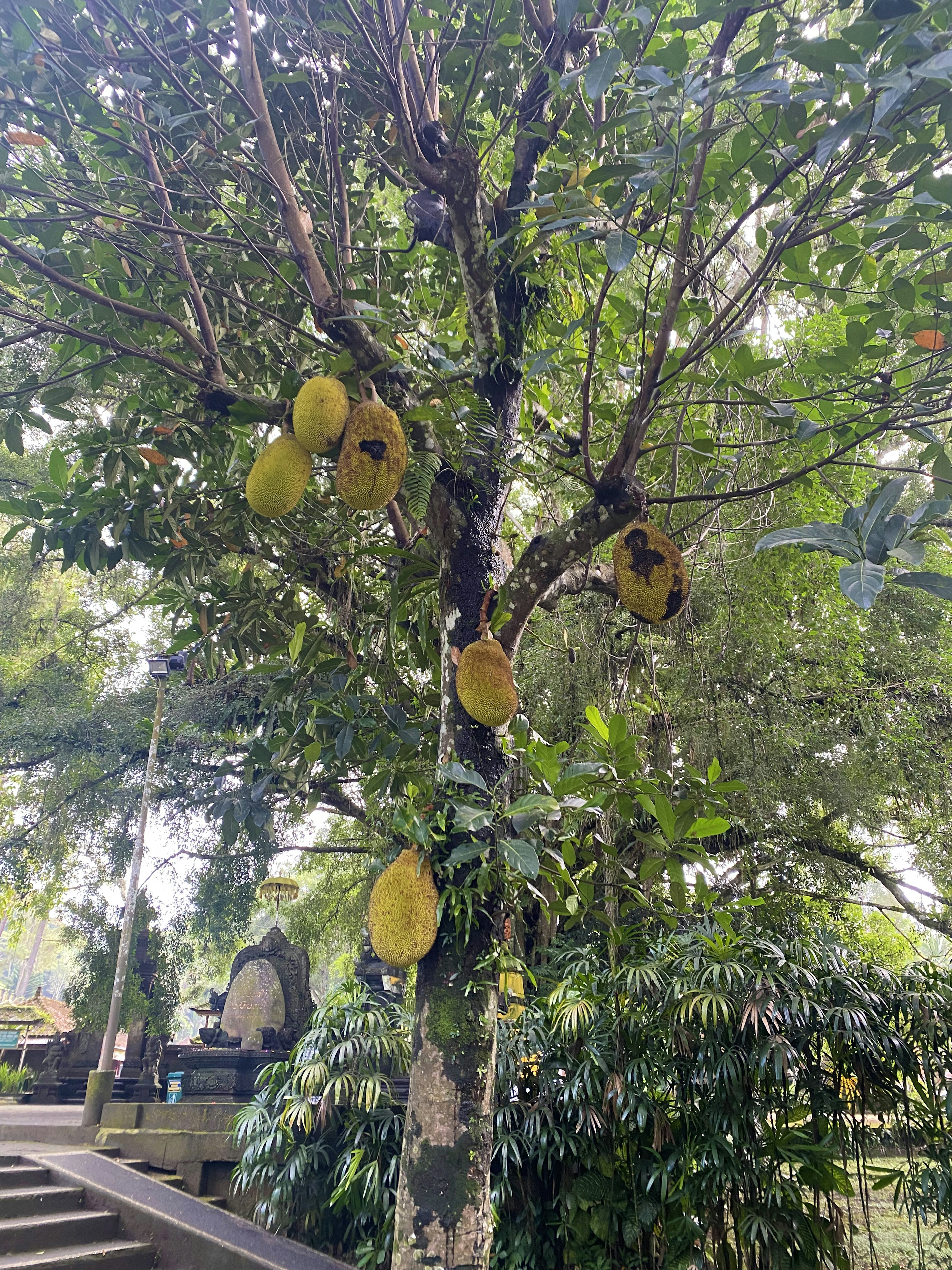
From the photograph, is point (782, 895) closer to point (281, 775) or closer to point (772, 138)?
point (281, 775)

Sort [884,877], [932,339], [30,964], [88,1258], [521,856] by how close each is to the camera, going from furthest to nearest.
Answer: [30,964]
[884,877]
[88,1258]
[932,339]
[521,856]

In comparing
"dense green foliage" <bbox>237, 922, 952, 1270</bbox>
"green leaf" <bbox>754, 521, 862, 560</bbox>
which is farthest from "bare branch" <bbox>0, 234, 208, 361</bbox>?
"dense green foliage" <bbox>237, 922, 952, 1270</bbox>

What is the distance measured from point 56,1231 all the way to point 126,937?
2.63 meters

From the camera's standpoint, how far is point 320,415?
163cm

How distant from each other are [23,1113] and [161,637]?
5.17 meters

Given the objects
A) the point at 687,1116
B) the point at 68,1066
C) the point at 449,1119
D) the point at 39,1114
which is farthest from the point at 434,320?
the point at 68,1066

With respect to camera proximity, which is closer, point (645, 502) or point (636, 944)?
point (645, 502)

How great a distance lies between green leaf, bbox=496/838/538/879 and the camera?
1.35 meters

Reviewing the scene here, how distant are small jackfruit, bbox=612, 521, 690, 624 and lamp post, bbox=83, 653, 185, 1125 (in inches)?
204

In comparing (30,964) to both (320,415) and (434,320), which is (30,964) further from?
(320,415)

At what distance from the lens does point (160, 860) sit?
868cm

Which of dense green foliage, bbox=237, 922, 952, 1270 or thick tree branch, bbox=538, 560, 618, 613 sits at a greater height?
thick tree branch, bbox=538, 560, 618, 613

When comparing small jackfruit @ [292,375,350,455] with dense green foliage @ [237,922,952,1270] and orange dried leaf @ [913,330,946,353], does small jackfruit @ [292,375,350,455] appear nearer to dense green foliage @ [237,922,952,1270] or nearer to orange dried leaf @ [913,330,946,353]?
orange dried leaf @ [913,330,946,353]

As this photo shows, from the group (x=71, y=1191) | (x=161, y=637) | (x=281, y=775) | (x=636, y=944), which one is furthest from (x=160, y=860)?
(x=281, y=775)
